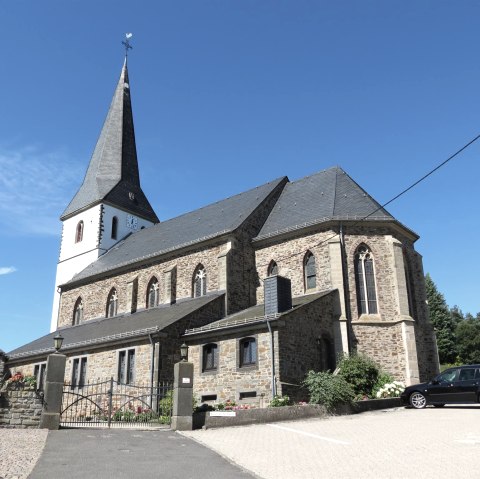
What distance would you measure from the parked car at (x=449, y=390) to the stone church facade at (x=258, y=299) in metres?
3.95

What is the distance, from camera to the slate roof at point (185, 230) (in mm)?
26844

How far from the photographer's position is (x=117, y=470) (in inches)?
302

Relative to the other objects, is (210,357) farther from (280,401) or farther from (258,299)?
(258,299)

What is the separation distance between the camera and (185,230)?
29.7 metres

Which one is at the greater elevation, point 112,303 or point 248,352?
point 112,303

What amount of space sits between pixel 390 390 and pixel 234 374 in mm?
6044

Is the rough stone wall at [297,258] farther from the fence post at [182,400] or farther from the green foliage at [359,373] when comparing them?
the fence post at [182,400]

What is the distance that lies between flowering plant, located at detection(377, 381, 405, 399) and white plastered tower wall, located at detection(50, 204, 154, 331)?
76.8 feet

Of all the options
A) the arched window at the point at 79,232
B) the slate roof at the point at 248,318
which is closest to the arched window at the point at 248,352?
the slate roof at the point at 248,318

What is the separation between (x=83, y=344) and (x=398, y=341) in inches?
572

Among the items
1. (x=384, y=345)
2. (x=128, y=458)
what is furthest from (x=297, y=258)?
(x=128, y=458)

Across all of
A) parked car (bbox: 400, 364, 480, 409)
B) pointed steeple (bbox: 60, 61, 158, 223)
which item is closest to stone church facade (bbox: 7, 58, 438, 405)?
parked car (bbox: 400, 364, 480, 409)

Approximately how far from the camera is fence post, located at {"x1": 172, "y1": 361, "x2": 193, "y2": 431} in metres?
13.4

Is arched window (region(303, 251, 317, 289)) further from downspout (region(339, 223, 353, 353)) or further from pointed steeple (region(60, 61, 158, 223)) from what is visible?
pointed steeple (region(60, 61, 158, 223))
